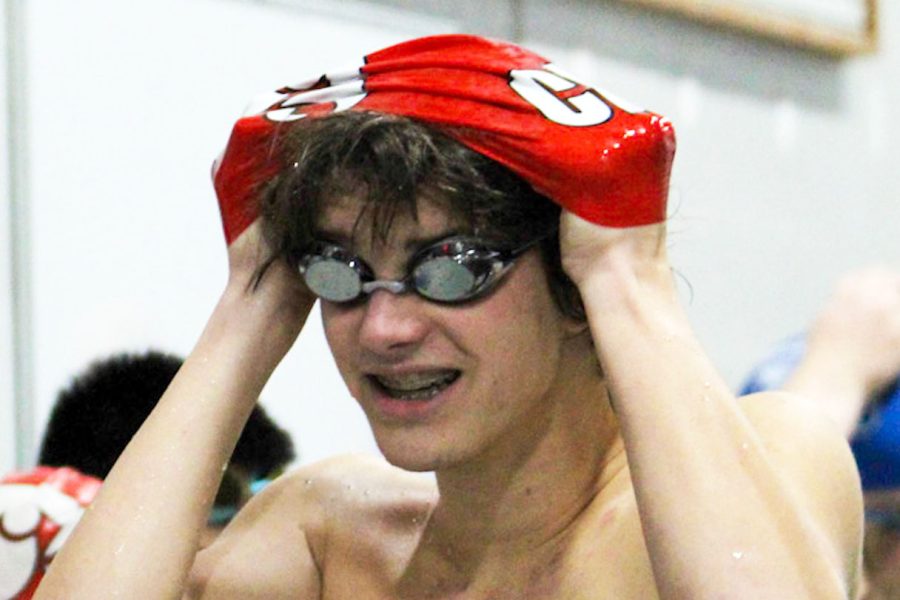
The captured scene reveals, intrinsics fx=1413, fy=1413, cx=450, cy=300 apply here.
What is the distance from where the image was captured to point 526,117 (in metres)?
1.00

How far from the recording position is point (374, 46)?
7.67 ft

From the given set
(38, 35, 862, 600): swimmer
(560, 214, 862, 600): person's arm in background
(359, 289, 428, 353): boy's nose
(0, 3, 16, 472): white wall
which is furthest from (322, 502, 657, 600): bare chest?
(0, 3, 16, 472): white wall

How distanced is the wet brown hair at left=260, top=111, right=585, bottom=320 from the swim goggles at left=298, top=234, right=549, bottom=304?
1 centimetres

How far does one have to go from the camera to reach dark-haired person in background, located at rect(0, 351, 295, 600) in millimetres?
1315

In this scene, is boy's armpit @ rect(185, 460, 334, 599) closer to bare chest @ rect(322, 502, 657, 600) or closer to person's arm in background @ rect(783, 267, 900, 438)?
bare chest @ rect(322, 502, 657, 600)

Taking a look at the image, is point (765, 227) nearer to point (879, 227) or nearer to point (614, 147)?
point (879, 227)

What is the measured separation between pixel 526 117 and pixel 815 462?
338 millimetres

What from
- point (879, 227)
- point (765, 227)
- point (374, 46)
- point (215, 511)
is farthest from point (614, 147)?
point (879, 227)

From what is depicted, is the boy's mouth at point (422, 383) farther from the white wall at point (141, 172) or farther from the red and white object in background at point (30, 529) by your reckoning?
the white wall at point (141, 172)

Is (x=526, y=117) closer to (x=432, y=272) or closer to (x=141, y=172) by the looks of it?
(x=432, y=272)

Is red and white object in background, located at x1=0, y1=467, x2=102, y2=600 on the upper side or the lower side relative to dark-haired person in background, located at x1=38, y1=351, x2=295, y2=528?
upper

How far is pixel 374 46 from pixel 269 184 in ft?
4.19

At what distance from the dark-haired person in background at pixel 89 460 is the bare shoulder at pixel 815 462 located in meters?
0.60

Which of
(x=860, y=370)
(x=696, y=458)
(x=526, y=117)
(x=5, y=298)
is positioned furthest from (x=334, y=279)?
(x=5, y=298)
